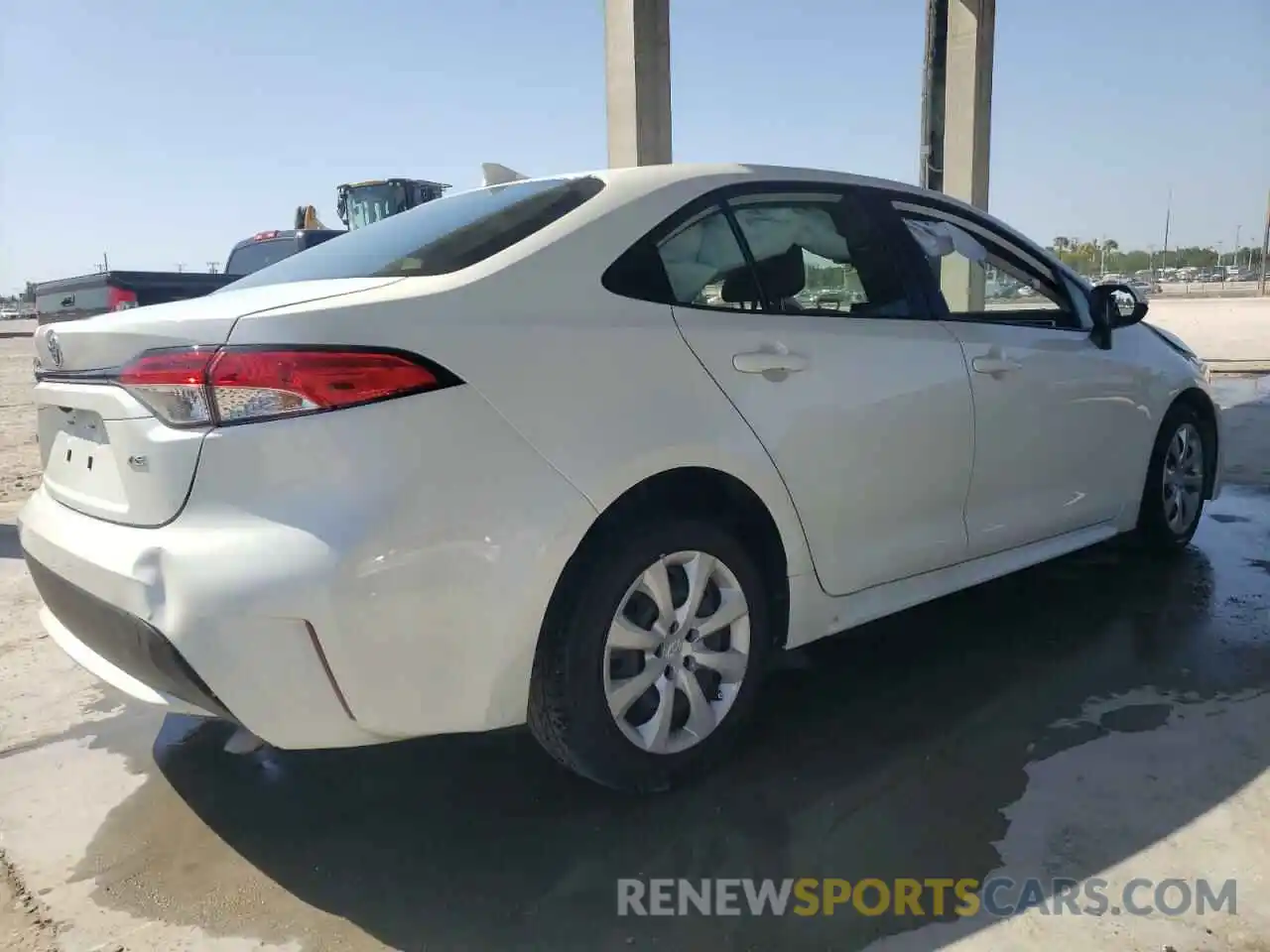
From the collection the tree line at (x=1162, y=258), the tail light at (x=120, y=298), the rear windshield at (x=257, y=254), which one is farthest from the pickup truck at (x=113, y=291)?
the tree line at (x=1162, y=258)

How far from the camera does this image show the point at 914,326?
3.05 metres

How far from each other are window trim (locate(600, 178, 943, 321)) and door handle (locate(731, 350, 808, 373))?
13cm

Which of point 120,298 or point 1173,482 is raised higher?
point 120,298

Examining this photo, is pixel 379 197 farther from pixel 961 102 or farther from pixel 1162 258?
pixel 1162 258

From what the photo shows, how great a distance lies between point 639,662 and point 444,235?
1.23 meters

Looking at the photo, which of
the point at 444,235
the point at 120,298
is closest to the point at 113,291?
the point at 120,298

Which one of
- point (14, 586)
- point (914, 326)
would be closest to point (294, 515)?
point (914, 326)

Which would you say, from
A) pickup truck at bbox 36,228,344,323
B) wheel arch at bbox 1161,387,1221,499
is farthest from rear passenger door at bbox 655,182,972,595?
pickup truck at bbox 36,228,344,323

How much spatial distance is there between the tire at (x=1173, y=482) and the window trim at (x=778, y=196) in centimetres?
171

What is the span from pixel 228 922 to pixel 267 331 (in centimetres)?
125

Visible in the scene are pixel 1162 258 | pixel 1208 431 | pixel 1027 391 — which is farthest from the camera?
pixel 1162 258

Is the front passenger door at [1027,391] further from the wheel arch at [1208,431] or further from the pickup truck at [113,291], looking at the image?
the pickup truck at [113,291]

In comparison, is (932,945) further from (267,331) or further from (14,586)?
(14,586)

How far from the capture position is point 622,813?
2443mm
